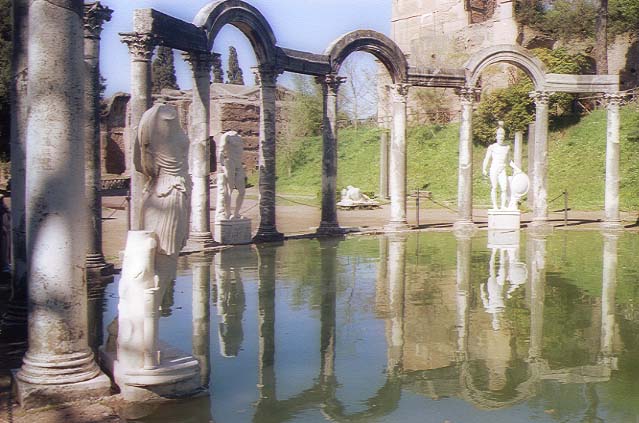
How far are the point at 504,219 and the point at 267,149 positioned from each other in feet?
23.1

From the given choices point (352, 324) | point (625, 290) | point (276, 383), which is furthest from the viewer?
point (625, 290)

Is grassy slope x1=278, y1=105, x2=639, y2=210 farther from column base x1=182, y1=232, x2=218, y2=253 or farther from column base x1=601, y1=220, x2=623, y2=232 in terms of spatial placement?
column base x1=182, y1=232, x2=218, y2=253

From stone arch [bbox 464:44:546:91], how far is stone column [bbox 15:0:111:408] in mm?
16532

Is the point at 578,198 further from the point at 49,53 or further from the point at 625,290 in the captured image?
the point at 49,53

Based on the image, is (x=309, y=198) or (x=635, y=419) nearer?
(x=635, y=419)

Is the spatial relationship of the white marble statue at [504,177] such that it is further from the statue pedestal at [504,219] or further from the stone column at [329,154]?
the stone column at [329,154]

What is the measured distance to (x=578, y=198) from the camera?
2791cm

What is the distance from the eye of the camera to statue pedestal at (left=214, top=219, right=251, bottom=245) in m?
15.8

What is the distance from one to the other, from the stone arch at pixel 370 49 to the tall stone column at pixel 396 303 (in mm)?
5179

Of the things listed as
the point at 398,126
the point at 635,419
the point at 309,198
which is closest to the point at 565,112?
the point at 309,198

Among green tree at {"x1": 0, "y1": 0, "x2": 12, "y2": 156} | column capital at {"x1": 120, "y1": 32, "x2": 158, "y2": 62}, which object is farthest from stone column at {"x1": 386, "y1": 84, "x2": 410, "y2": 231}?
green tree at {"x1": 0, "y1": 0, "x2": 12, "y2": 156}

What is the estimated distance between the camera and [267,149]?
55.5 feet

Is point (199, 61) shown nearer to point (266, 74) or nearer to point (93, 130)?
point (266, 74)

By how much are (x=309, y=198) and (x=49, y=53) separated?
28769 millimetres
